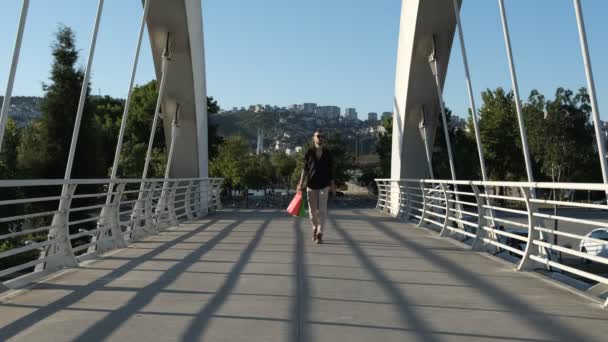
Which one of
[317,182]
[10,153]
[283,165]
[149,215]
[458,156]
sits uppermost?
[283,165]

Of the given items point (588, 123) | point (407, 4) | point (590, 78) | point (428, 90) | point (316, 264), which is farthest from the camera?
point (588, 123)

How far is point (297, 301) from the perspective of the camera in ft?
17.9

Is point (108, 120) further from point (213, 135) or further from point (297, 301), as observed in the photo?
point (297, 301)

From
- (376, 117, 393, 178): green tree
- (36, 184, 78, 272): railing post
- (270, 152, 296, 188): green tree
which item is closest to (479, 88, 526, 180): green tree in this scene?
(376, 117, 393, 178): green tree

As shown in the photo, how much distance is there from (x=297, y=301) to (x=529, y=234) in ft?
9.43

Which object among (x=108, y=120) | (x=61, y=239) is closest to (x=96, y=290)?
(x=61, y=239)

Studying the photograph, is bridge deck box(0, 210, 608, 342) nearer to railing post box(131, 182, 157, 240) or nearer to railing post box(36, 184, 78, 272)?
railing post box(36, 184, 78, 272)

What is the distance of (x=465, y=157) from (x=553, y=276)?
54.6 metres

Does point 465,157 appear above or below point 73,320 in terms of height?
above

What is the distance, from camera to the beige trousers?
10.7 m

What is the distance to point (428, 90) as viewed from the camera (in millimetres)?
17000

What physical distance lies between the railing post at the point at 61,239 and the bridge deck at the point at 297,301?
0.25 m

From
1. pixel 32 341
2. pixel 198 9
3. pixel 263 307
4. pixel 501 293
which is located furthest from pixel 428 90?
pixel 32 341

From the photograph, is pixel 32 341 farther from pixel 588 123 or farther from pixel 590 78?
pixel 588 123
